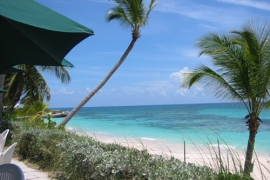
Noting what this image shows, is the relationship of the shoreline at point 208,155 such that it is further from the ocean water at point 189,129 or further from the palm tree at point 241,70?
the palm tree at point 241,70

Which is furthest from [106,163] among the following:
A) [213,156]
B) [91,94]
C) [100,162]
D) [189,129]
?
[189,129]

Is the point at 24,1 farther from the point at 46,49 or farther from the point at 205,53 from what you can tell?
the point at 205,53

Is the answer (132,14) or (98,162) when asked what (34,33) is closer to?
(98,162)

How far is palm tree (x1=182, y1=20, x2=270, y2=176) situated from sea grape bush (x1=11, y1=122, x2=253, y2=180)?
10.7 ft

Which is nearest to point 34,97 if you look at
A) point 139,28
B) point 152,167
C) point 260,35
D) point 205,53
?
point 139,28

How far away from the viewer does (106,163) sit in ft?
12.8

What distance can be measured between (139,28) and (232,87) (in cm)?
545

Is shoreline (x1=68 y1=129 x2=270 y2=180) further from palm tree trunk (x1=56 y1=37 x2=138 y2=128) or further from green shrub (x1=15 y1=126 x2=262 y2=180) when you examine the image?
palm tree trunk (x1=56 y1=37 x2=138 y2=128)

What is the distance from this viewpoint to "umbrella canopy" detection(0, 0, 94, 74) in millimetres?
2232

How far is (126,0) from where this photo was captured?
11.6 meters

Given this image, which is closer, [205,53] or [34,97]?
[205,53]

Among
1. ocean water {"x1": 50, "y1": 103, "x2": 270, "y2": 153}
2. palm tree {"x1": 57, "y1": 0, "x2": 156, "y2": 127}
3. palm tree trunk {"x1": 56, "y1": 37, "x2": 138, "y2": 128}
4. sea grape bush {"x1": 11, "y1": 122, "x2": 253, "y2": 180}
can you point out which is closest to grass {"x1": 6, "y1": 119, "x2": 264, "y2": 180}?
sea grape bush {"x1": 11, "y1": 122, "x2": 253, "y2": 180}

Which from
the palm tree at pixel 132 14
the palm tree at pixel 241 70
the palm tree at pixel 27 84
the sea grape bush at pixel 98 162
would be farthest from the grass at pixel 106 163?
the palm tree at pixel 27 84

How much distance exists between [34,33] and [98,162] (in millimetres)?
1969
